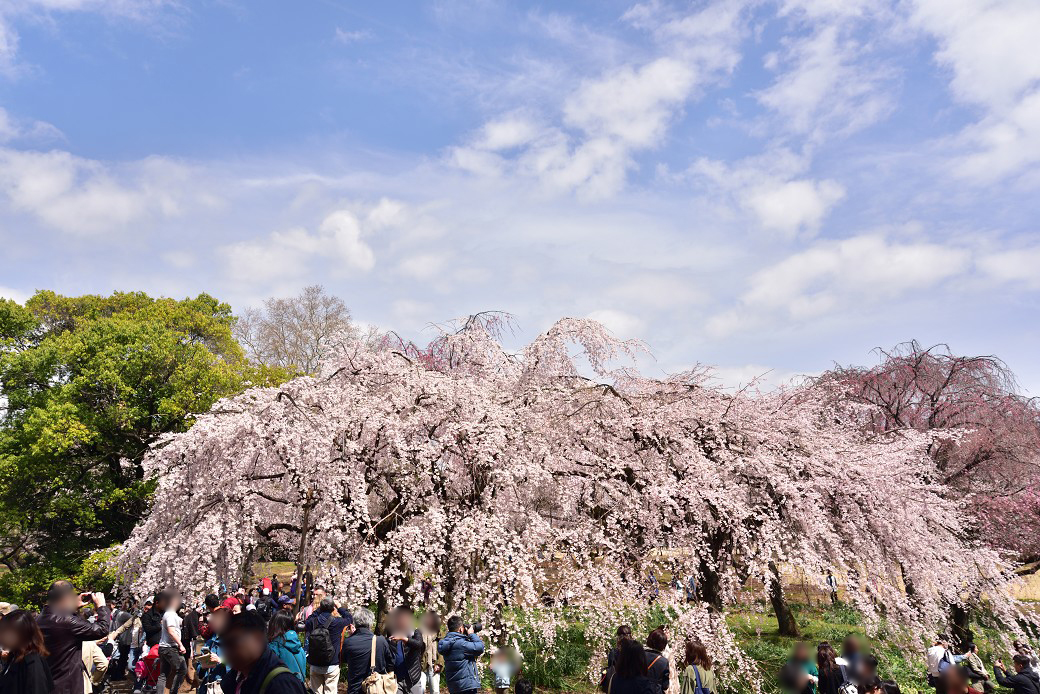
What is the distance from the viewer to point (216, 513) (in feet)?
30.9

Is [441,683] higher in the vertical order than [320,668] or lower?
lower

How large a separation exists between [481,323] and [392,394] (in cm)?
324

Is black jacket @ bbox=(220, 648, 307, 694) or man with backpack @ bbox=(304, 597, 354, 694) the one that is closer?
black jacket @ bbox=(220, 648, 307, 694)

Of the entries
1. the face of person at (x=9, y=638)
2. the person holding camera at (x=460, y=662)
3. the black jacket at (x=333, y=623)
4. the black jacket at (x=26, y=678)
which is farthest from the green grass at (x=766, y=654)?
the face of person at (x=9, y=638)

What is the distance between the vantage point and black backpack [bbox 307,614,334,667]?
6844 millimetres

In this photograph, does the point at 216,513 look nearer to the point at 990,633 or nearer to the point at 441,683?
the point at 441,683

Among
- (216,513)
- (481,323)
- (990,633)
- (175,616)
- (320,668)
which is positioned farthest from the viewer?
(990,633)

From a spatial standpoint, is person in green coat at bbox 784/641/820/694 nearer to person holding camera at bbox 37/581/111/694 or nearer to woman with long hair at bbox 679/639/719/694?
woman with long hair at bbox 679/639/719/694

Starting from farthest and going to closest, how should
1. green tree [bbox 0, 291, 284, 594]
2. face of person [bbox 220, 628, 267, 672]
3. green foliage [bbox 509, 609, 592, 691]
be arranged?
green tree [bbox 0, 291, 284, 594] < green foliage [bbox 509, 609, 592, 691] < face of person [bbox 220, 628, 267, 672]

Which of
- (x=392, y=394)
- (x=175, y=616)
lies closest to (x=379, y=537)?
(x=392, y=394)

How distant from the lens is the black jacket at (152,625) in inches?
348

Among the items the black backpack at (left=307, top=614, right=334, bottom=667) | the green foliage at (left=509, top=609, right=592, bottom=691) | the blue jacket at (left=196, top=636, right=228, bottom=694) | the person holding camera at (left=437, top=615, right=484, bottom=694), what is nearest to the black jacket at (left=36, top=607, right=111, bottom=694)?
the blue jacket at (left=196, top=636, right=228, bottom=694)

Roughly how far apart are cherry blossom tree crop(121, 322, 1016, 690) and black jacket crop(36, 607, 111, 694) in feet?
12.0

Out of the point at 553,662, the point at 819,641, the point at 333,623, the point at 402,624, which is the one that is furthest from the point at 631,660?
the point at 819,641
